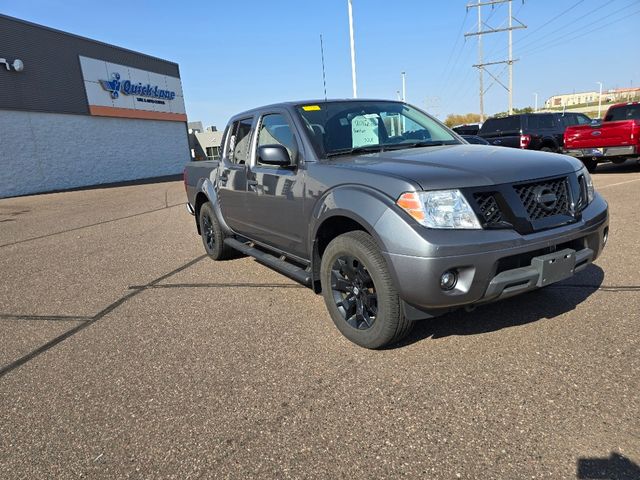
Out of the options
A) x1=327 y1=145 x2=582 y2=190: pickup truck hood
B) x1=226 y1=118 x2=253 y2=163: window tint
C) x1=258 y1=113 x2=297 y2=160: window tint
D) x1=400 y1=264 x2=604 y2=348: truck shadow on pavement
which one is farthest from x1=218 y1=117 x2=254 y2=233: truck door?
x1=400 y1=264 x2=604 y2=348: truck shadow on pavement

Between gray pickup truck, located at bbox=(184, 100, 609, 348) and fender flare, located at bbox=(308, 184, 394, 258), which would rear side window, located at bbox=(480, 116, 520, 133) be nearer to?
gray pickup truck, located at bbox=(184, 100, 609, 348)

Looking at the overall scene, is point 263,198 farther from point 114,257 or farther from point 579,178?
point 114,257

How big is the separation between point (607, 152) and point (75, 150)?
80.7 feet

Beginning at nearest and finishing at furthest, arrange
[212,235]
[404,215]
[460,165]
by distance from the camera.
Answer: [404,215]
[460,165]
[212,235]

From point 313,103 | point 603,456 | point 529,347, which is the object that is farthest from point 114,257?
point 603,456

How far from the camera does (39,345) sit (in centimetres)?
371

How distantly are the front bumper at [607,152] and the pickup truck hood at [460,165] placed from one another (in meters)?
9.74

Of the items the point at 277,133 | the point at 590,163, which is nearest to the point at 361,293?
the point at 277,133

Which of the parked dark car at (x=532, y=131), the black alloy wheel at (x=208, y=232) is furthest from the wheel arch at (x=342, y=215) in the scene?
the parked dark car at (x=532, y=131)

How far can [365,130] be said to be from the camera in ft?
13.0

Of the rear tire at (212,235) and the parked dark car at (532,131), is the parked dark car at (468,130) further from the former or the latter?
the rear tire at (212,235)

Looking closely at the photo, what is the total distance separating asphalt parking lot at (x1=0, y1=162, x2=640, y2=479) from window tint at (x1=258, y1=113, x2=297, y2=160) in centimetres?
144

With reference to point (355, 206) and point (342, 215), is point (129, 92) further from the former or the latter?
point (355, 206)

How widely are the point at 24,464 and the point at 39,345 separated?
66.0 inches
